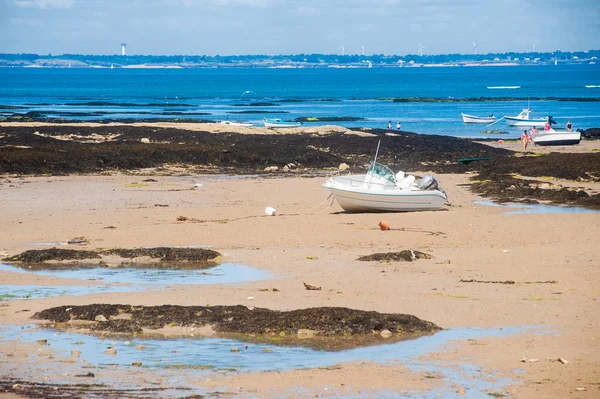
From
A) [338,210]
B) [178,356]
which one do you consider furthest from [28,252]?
[338,210]

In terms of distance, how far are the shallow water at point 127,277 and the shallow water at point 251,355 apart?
2328 millimetres

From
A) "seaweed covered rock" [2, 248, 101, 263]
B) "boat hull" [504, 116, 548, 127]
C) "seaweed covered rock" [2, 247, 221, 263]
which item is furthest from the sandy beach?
"boat hull" [504, 116, 548, 127]

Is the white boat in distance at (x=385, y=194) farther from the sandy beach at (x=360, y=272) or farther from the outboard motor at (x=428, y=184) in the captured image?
the sandy beach at (x=360, y=272)

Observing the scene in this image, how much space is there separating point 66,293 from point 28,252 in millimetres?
3261

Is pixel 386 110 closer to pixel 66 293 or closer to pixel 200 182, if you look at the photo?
pixel 200 182

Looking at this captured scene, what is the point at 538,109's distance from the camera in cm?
8669

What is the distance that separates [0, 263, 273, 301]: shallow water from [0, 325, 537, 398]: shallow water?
7.64 ft

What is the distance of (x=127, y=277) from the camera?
16.2 meters

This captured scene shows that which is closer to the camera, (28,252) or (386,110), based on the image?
(28,252)

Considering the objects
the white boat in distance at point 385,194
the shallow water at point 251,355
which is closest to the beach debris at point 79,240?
the white boat in distance at point 385,194

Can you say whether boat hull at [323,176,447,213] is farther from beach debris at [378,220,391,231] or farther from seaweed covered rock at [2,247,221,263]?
seaweed covered rock at [2,247,221,263]

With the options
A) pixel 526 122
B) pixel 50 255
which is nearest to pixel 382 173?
pixel 50 255

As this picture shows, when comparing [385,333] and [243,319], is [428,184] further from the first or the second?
[243,319]

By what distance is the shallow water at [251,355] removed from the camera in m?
10.6
